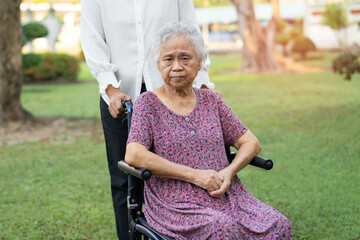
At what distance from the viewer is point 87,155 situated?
7.07m

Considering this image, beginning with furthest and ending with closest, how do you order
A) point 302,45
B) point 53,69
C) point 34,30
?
point 302,45
point 53,69
point 34,30

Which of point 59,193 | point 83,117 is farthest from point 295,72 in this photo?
point 59,193

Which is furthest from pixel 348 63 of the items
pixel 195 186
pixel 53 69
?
pixel 53 69

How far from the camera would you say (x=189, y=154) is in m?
2.69

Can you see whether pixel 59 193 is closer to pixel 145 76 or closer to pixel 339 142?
pixel 145 76

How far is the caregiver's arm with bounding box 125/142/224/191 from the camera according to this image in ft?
8.43

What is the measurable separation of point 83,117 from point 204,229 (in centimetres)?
804

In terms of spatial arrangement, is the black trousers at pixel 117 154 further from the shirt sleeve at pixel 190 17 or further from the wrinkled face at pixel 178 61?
the wrinkled face at pixel 178 61

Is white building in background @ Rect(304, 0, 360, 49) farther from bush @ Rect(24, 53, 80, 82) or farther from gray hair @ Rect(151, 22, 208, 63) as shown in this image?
gray hair @ Rect(151, 22, 208, 63)

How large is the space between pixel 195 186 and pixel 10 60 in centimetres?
671

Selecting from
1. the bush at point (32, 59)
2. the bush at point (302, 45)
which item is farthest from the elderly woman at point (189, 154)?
the bush at point (302, 45)

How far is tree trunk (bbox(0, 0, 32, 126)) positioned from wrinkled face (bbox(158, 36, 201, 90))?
6.32 metres

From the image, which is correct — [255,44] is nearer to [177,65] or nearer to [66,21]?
[177,65]

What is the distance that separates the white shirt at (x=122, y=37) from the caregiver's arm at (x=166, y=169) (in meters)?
0.57
